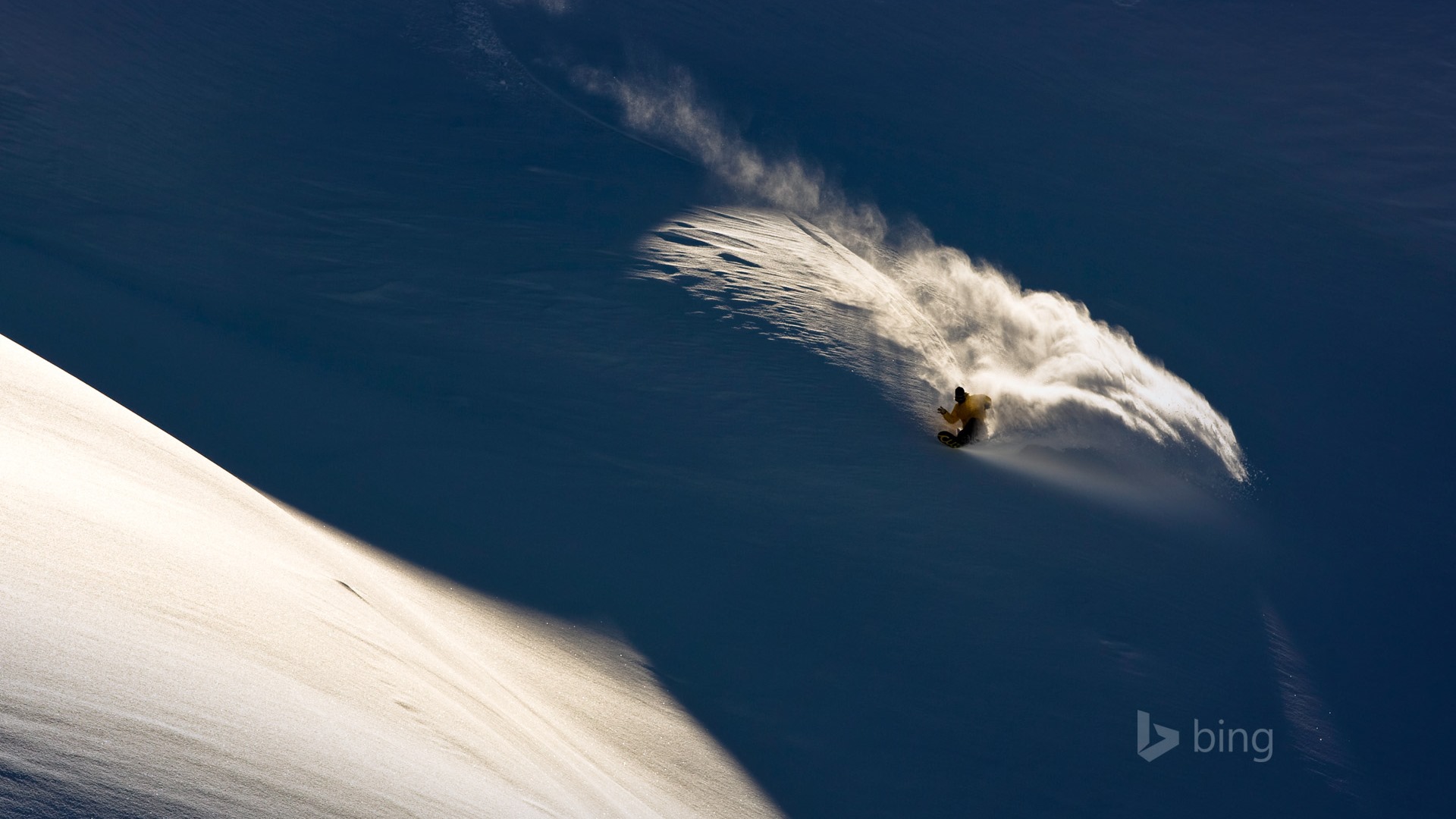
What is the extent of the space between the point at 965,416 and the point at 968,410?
7 centimetres

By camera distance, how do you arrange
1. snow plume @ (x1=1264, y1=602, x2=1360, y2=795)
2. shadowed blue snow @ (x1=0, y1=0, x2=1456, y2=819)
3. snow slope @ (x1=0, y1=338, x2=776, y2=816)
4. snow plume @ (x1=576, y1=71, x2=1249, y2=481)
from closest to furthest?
snow slope @ (x1=0, y1=338, x2=776, y2=816) → shadowed blue snow @ (x1=0, y1=0, x2=1456, y2=819) → snow plume @ (x1=1264, y1=602, x2=1360, y2=795) → snow plume @ (x1=576, y1=71, x2=1249, y2=481)

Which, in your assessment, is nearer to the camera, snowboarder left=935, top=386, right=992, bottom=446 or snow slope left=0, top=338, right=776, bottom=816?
snow slope left=0, top=338, right=776, bottom=816

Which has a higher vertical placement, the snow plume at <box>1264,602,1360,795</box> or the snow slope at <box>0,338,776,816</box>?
the snow plume at <box>1264,602,1360,795</box>

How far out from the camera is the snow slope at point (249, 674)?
2.38m

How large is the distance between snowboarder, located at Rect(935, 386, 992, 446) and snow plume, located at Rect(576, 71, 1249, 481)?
39cm

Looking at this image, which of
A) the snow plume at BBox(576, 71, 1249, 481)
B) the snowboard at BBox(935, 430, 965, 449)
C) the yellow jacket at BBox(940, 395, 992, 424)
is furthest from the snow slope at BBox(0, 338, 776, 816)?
the snow plume at BBox(576, 71, 1249, 481)

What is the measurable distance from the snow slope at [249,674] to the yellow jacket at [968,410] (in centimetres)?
368

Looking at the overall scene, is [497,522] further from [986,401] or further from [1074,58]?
[1074,58]

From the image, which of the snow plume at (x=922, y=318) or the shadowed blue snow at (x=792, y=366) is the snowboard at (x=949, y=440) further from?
the snow plume at (x=922, y=318)

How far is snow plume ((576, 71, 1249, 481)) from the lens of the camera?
28.6 feet

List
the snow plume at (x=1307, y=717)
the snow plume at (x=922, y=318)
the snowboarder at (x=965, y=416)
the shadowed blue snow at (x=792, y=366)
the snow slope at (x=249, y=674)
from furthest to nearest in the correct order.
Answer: the snow plume at (x=922, y=318) < the snowboarder at (x=965, y=416) < the snow plume at (x=1307, y=717) < the shadowed blue snow at (x=792, y=366) < the snow slope at (x=249, y=674)

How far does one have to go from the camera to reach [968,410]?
830cm

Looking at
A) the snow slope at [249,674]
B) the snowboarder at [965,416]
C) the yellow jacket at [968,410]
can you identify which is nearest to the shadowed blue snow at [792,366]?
the snow slope at [249,674]

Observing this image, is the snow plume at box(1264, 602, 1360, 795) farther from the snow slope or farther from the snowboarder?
the snow slope
